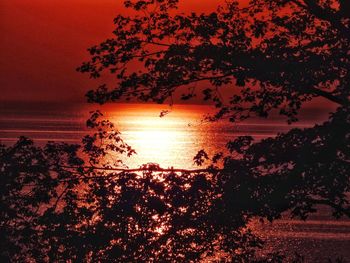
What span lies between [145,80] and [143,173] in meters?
1.67

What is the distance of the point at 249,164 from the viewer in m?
12.6

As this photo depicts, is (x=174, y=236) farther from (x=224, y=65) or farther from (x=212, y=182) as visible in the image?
(x=224, y=65)

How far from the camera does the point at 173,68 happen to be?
1255cm

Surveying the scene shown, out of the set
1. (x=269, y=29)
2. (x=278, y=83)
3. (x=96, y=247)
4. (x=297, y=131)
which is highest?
(x=269, y=29)

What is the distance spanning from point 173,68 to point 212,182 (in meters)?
2.13

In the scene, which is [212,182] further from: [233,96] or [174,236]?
[233,96]

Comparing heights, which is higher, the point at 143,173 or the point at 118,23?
the point at 118,23

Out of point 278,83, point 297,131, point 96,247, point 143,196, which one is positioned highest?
point 278,83

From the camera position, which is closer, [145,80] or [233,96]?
[145,80]

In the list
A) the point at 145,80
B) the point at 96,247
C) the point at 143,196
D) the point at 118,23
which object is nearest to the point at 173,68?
the point at 145,80

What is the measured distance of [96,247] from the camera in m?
12.6

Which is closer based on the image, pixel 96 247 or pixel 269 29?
pixel 96 247

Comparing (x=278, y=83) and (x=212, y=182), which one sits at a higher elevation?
(x=278, y=83)

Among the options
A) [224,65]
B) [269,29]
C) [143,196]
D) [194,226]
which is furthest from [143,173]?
[269,29]
